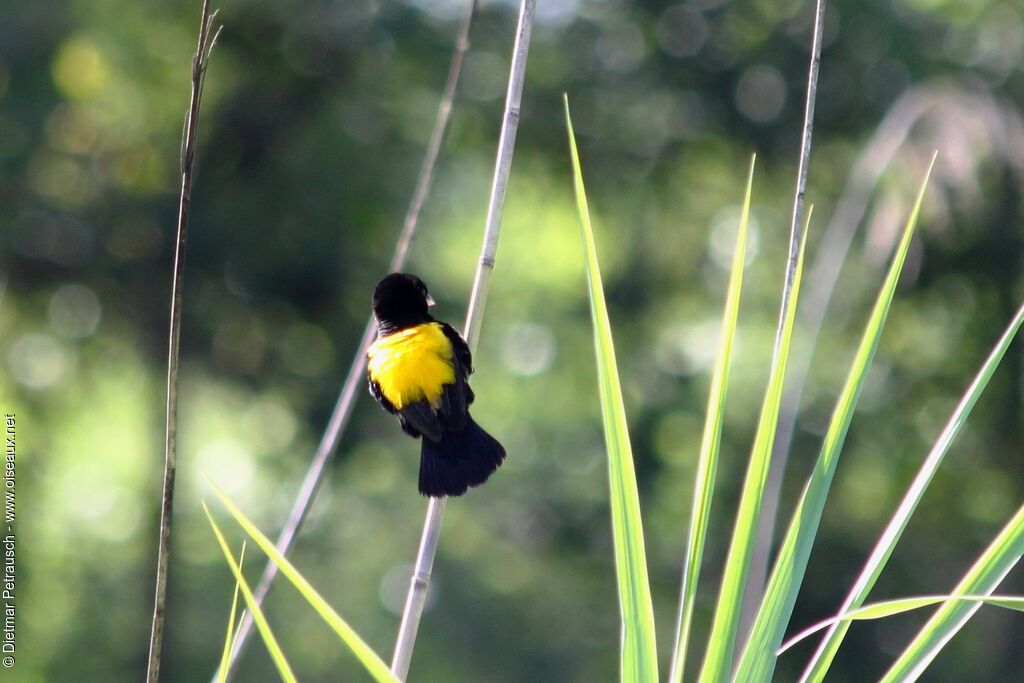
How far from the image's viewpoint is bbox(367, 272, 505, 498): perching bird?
2.82 meters

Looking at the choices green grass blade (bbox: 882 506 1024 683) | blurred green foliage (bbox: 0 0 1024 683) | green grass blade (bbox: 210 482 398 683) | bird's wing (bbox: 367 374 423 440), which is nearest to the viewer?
green grass blade (bbox: 210 482 398 683)

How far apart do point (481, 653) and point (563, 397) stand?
9.09 ft

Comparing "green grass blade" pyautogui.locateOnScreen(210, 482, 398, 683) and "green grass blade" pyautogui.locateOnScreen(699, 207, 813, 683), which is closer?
"green grass blade" pyautogui.locateOnScreen(210, 482, 398, 683)

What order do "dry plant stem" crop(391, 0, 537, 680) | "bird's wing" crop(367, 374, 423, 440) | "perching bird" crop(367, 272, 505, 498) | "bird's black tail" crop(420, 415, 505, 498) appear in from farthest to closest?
1. "bird's wing" crop(367, 374, 423, 440)
2. "perching bird" crop(367, 272, 505, 498)
3. "bird's black tail" crop(420, 415, 505, 498)
4. "dry plant stem" crop(391, 0, 537, 680)

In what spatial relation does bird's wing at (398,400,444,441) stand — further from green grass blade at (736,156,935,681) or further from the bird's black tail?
green grass blade at (736,156,935,681)

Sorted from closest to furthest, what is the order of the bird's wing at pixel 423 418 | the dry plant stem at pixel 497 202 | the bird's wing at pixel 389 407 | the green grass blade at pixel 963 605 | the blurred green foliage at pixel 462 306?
the green grass blade at pixel 963 605
the dry plant stem at pixel 497 202
the bird's wing at pixel 423 418
the bird's wing at pixel 389 407
the blurred green foliage at pixel 462 306

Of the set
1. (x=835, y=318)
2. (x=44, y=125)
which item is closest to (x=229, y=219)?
(x=44, y=125)

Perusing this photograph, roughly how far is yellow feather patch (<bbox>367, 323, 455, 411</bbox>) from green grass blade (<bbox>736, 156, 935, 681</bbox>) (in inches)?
58.6

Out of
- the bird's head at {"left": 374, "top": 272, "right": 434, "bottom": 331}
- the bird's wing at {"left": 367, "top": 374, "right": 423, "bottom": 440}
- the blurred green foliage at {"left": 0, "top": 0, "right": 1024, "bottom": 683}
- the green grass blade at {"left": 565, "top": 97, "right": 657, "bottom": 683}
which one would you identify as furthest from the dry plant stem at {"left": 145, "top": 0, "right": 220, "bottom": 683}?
the blurred green foliage at {"left": 0, "top": 0, "right": 1024, "bottom": 683}

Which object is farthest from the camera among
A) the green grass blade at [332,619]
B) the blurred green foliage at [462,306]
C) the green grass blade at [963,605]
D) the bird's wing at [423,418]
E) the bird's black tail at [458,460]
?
the blurred green foliage at [462,306]

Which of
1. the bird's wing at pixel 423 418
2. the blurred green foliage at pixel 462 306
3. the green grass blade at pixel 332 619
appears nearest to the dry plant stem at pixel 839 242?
the bird's wing at pixel 423 418

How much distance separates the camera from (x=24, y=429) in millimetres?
10625

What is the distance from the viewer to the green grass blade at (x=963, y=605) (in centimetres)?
157

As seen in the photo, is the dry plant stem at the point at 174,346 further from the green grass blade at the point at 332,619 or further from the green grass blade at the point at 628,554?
the green grass blade at the point at 628,554
